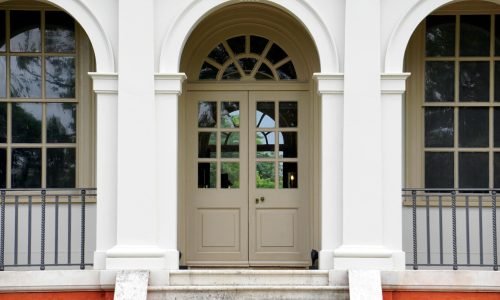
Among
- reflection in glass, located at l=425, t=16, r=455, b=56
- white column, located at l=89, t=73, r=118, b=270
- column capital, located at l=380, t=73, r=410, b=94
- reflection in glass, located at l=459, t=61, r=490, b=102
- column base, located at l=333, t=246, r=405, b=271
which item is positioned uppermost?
reflection in glass, located at l=425, t=16, r=455, b=56

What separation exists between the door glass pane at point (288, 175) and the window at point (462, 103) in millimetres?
1689

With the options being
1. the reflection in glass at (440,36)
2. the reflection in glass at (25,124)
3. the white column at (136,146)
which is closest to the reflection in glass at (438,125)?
the reflection in glass at (440,36)

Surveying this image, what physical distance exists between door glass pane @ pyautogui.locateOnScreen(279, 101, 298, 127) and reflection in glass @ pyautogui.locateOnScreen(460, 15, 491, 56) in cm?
232

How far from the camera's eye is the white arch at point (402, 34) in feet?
30.6

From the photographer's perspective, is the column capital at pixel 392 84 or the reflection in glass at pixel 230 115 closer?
the column capital at pixel 392 84

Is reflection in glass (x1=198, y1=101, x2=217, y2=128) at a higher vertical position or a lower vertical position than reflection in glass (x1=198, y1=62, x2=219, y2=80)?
lower

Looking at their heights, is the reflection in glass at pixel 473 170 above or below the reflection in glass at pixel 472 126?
below

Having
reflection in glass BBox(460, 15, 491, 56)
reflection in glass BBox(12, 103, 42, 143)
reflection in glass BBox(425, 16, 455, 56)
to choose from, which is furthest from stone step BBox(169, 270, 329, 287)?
reflection in glass BBox(460, 15, 491, 56)

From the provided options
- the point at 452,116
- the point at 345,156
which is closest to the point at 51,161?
the point at 345,156

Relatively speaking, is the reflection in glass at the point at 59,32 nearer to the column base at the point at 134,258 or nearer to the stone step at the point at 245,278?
the column base at the point at 134,258

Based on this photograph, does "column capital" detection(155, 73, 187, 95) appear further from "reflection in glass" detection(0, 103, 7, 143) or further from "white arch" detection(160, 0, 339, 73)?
"reflection in glass" detection(0, 103, 7, 143)

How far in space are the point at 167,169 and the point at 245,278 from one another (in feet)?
4.91

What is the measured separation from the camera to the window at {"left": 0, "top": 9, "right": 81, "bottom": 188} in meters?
10.8

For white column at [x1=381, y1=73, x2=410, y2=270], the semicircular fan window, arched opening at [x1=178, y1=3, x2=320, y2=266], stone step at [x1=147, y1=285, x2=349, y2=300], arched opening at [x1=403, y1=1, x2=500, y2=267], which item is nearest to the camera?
stone step at [x1=147, y1=285, x2=349, y2=300]
